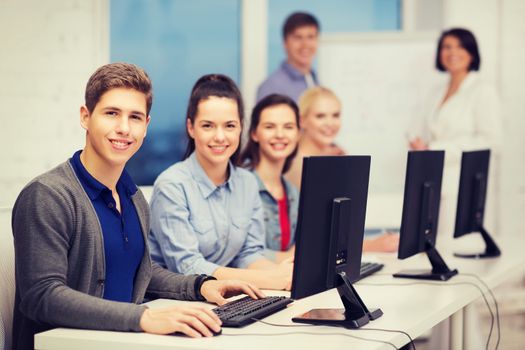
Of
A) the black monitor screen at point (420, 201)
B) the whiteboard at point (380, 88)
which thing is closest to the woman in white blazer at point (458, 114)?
the whiteboard at point (380, 88)

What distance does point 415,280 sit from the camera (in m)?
2.78

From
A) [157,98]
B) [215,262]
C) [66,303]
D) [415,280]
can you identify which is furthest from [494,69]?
[66,303]

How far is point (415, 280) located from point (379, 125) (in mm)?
2509

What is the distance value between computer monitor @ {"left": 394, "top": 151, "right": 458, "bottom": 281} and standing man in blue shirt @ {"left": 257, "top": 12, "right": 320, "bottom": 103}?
2.12 meters

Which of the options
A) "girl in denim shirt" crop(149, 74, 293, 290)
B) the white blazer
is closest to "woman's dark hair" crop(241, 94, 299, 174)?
"girl in denim shirt" crop(149, 74, 293, 290)

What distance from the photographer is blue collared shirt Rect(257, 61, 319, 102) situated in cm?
490

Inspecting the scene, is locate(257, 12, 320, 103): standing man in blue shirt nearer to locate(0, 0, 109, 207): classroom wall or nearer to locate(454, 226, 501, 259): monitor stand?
locate(0, 0, 109, 207): classroom wall

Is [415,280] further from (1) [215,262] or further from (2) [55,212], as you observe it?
(2) [55,212]

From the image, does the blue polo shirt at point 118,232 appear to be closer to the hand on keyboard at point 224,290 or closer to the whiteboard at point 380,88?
the hand on keyboard at point 224,290

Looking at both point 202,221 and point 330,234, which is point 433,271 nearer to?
point 202,221

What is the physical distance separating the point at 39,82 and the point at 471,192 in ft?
6.23

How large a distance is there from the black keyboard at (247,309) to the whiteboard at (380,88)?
9.96ft

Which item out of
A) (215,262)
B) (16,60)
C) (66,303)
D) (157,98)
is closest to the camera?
(66,303)

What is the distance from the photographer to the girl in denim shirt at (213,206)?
8.23 ft
